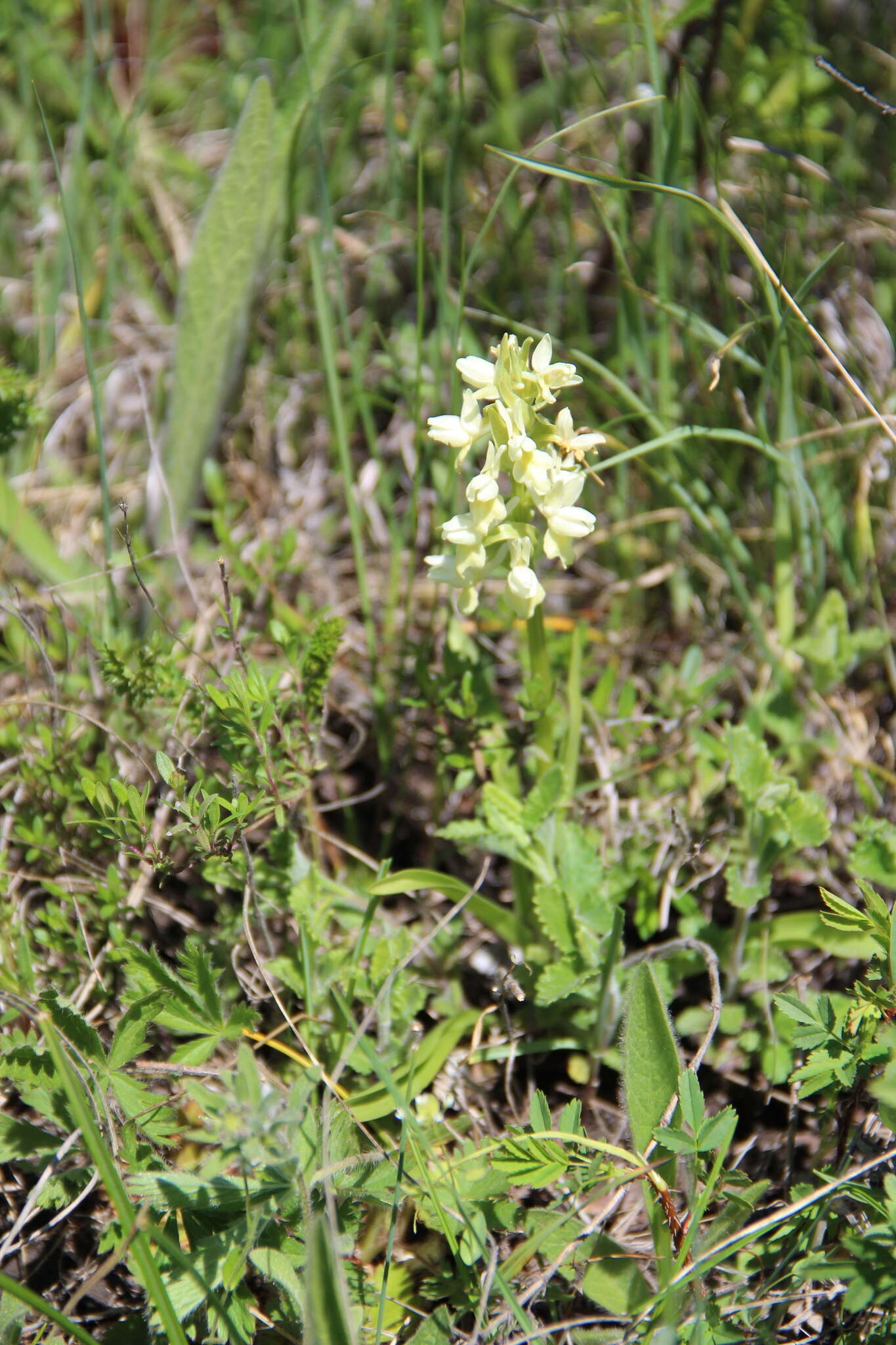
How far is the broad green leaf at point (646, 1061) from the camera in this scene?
157 cm

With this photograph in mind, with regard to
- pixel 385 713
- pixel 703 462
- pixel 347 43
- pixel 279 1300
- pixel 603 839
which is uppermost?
pixel 347 43

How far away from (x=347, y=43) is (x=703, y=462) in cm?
191

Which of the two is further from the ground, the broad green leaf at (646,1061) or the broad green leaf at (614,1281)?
the broad green leaf at (646,1061)

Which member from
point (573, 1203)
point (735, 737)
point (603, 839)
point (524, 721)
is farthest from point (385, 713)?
point (573, 1203)

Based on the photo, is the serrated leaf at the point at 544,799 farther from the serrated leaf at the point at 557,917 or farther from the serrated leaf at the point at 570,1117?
the serrated leaf at the point at 570,1117

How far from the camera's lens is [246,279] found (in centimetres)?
247

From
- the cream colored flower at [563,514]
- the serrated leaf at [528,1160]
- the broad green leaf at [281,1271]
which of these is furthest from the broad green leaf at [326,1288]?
the cream colored flower at [563,514]

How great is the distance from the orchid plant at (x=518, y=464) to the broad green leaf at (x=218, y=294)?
3.52 feet

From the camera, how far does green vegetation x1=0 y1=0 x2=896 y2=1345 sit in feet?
5.04

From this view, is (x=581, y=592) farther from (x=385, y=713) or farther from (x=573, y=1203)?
(x=573, y=1203)

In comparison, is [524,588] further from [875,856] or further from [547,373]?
[875,856]

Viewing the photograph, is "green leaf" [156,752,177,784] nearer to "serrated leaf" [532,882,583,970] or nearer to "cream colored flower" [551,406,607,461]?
"serrated leaf" [532,882,583,970]

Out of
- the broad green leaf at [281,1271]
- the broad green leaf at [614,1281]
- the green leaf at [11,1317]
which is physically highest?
the broad green leaf at [281,1271]

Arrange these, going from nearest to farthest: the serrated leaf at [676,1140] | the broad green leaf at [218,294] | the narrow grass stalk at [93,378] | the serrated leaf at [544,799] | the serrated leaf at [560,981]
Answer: the serrated leaf at [676,1140] < the serrated leaf at [560,981] < the serrated leaf at [544,799] < the narrow grass stalk at [93,378] < the broad green leaf at [218,294]
